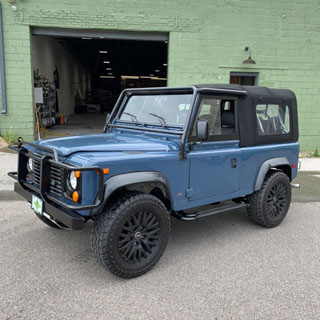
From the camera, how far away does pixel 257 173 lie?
4.29 m

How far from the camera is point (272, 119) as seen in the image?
14.9 feet

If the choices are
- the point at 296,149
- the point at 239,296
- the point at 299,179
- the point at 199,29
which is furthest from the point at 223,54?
the point at 239,296

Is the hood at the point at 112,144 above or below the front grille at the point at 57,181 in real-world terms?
above

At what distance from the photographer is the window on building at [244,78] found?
10.6m

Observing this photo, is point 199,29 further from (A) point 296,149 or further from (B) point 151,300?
(B) point 151,300

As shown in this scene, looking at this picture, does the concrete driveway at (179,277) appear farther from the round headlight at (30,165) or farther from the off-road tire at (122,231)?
the round headlight at (30,165)

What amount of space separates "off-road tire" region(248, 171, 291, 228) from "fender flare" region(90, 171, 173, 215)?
67.3 inches

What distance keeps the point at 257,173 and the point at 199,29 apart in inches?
284

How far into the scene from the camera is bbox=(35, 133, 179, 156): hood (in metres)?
3.14

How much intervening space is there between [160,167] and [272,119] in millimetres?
2152

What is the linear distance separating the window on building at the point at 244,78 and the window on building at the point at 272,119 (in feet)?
20.5

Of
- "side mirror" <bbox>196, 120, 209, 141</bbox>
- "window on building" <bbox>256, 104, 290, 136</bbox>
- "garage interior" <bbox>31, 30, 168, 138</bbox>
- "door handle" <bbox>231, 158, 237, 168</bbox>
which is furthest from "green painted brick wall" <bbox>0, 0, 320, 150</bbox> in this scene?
"side mirror" <bbox>196, 120, 209, 141</bbox>

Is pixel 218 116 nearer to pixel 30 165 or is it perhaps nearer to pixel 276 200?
pixel 276 200

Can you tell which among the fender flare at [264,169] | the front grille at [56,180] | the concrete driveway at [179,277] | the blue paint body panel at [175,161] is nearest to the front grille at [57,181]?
the front grille at [56,180]
